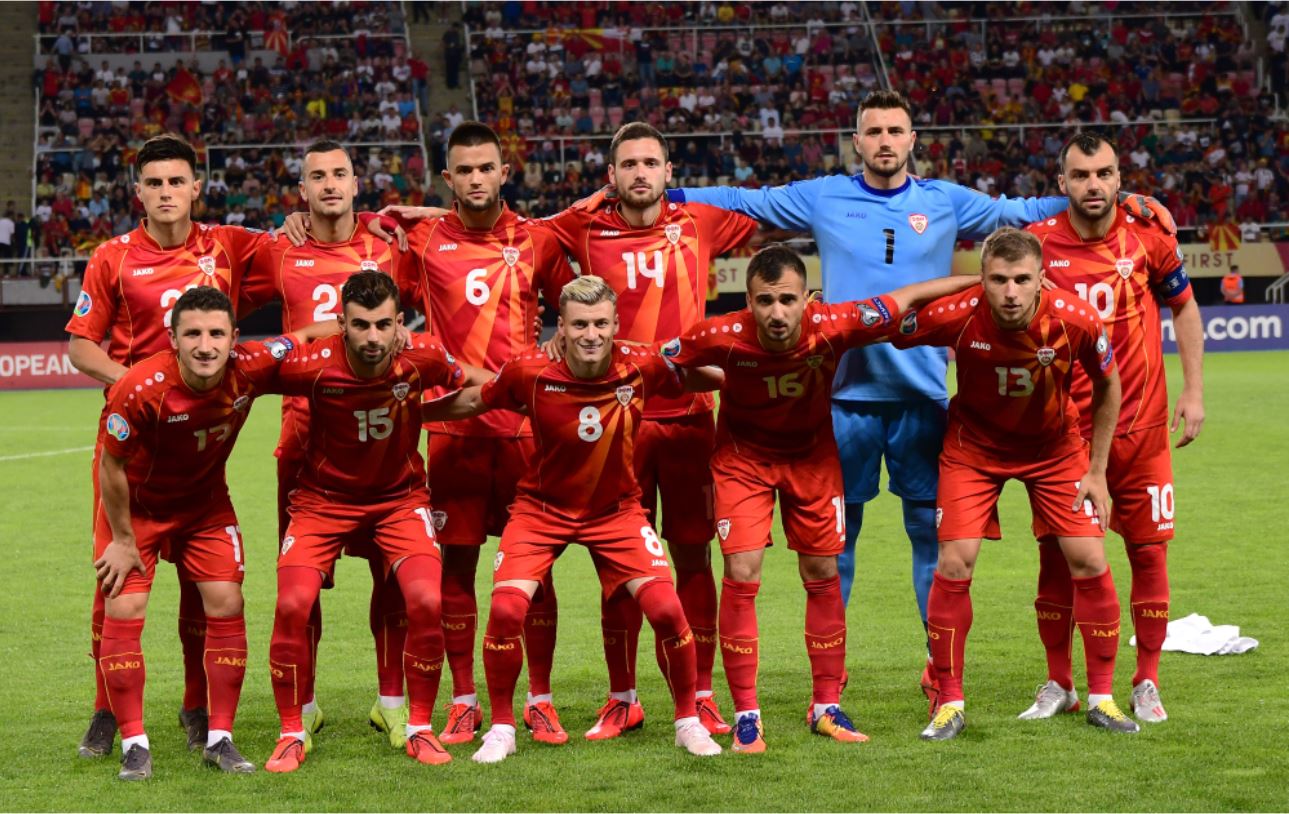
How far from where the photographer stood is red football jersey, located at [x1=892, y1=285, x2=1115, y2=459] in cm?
583

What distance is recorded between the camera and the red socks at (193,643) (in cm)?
618

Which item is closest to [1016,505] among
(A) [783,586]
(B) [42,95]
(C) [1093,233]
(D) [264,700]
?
(A) [783,586]

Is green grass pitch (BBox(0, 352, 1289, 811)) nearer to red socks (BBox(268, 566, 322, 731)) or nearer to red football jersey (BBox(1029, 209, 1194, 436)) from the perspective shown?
red socks (BBox(268, 566, 322, 731))

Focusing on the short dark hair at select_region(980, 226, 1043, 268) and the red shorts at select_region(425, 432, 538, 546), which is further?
the red shorts at select_region(425, 432, 538, 546)

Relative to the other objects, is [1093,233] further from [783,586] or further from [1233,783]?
[783,586]

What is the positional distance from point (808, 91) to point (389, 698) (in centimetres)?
2630

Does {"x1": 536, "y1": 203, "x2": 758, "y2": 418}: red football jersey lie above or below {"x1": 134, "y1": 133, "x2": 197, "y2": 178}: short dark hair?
below

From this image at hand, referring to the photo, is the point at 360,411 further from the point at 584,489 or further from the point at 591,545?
the point at 591,545

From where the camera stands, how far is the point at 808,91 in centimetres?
3100

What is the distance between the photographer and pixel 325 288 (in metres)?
6.34

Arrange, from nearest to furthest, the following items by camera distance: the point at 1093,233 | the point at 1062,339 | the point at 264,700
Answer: the point at 1062,339 < the point at 1093,233 < the point at 264,700

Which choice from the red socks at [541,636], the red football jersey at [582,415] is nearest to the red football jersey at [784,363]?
the red football jersey at [582,415]

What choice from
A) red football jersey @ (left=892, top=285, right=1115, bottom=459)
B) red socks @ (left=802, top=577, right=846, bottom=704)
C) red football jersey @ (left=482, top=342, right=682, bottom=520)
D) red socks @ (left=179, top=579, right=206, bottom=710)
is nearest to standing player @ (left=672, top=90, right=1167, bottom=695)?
red football jersey @ (left=892, top=285, right=1115, bottom=459)

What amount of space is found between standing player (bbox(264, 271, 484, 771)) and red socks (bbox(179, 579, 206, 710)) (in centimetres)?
49
